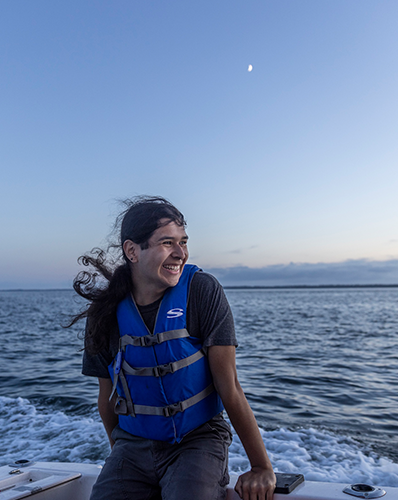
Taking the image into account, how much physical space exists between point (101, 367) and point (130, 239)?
74cm

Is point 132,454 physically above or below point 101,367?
below

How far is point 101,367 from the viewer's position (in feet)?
7.97

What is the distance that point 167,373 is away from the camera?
2.13 meters

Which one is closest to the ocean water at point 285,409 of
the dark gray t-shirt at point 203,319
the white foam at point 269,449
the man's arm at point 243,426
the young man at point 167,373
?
the white foam at point 269,449

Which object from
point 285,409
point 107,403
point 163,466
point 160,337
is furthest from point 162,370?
point 285,409

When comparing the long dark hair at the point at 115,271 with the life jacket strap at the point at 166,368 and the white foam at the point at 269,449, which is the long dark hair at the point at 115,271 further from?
the white foam at the point at 269,449

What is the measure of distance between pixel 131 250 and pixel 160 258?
0.22m

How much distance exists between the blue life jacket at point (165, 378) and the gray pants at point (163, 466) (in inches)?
2.1

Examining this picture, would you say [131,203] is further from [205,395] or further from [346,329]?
[346,329]

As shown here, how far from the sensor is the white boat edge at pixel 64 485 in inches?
82.1

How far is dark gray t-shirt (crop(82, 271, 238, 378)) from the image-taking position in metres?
2.11

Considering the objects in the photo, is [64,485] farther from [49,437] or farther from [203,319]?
[49,437]

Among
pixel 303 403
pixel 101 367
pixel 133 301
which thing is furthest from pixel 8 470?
pixel 303 403

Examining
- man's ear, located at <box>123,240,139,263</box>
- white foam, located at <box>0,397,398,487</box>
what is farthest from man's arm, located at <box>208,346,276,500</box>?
white foam, located at <box>0,397,398,487</box>
